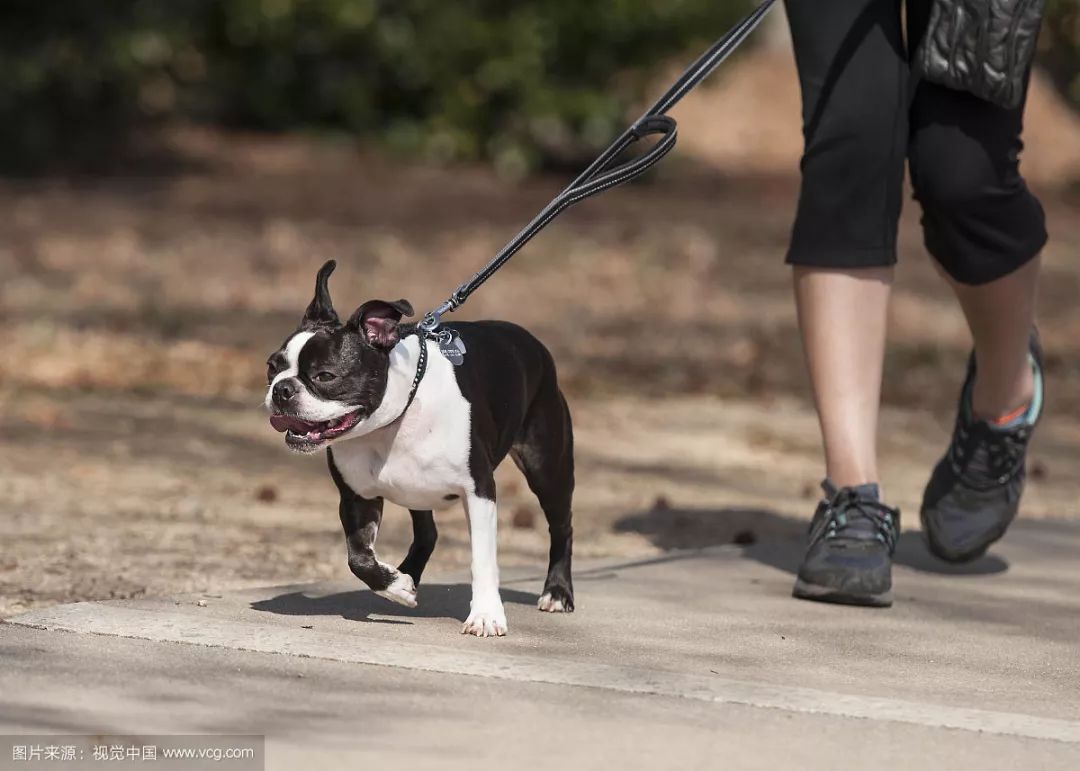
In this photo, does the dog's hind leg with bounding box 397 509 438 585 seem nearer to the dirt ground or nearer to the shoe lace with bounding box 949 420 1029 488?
the dirt ground

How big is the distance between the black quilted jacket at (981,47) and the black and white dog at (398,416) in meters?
1.31

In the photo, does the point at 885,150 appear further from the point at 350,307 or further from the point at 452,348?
the point at 350,307

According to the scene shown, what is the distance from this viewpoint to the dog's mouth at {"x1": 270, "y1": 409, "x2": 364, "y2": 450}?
383 cm

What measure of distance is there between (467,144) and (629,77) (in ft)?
5.72

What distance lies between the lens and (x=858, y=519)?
4754 mm

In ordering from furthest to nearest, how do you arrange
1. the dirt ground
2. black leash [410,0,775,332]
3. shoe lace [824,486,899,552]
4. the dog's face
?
the dirt ground, shoe lace [824,486,899,552], black leash [410,0,775,332], the dog's face

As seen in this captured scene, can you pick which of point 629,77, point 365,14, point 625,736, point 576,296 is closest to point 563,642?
point 625,736

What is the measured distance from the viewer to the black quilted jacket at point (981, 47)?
4633mm

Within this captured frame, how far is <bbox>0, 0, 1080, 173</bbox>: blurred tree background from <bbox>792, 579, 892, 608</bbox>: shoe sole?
12.5 m

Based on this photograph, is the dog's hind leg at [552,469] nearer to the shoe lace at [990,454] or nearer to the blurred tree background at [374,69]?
the shoe lace at [990,454]

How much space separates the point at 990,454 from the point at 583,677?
2001mm

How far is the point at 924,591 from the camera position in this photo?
4.97m

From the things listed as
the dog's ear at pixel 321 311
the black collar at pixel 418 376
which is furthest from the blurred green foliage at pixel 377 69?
the black collar at pixel 418 376

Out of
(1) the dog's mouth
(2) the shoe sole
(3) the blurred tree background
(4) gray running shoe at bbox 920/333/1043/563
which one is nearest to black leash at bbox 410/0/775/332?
(1) the dog's mouth
